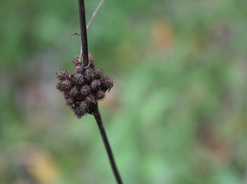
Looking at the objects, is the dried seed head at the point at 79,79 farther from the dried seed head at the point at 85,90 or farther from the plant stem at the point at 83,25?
the plant stem at the point at 83,25

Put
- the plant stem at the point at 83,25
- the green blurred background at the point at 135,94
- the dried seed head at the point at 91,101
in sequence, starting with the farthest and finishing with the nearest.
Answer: the green blurred background at the point at 135,94 < the dried seed head at the point at 91,101 < the plant stem at the point at 83,25

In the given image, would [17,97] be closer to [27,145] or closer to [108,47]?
[27,145]

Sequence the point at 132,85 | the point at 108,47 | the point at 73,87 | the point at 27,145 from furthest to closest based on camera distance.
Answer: the point at 108,47, the point at 27,145, the point at 132,85, the point at 73,87

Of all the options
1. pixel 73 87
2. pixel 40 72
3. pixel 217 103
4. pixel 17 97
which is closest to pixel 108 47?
pixel 40 72

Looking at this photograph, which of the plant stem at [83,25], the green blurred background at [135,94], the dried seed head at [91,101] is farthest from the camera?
the green blurred background at [135,94]

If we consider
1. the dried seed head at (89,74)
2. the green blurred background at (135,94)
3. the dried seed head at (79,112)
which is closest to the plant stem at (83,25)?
the dried seed head at (89,74)
